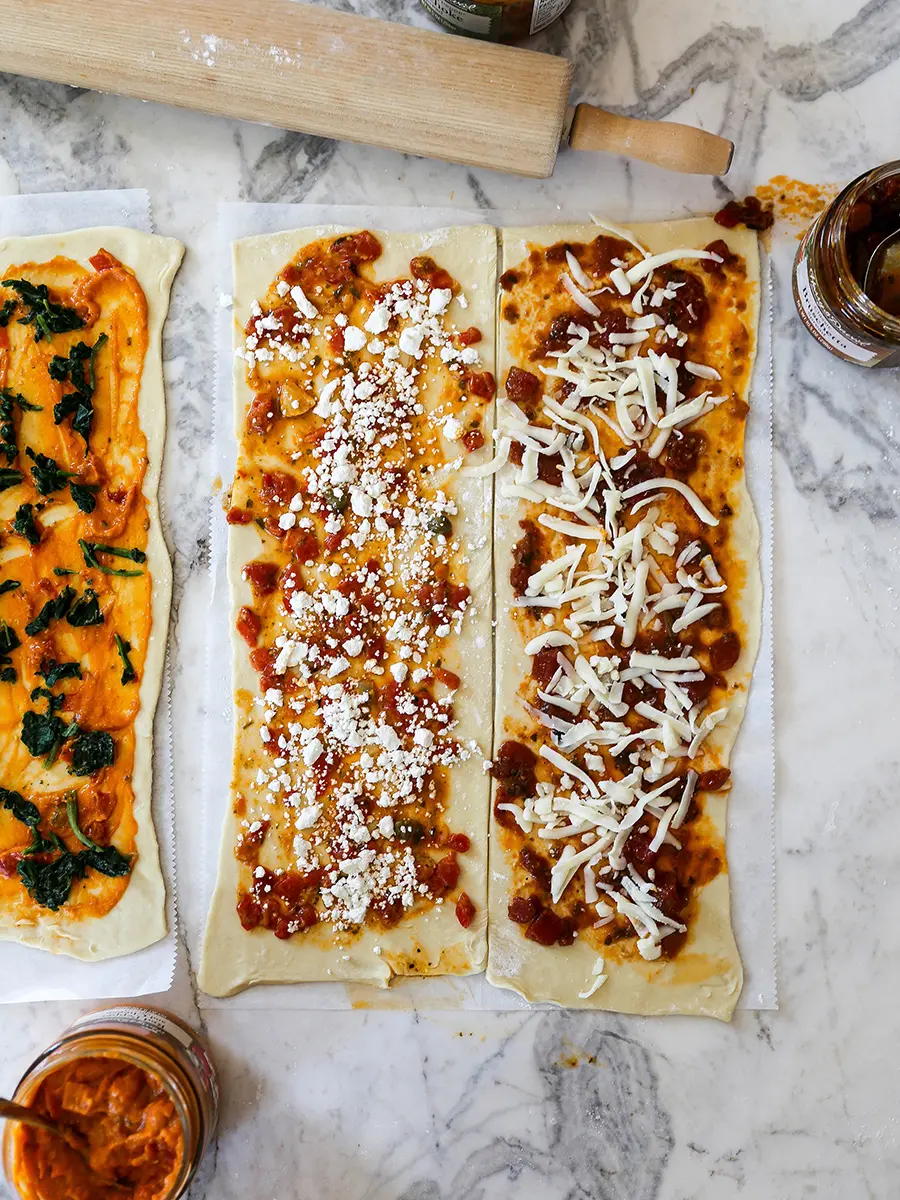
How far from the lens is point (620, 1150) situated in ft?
7.49

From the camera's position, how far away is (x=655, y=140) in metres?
2.13

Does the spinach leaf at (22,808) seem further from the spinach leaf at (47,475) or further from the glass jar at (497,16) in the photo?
the glass jar at (497,16)

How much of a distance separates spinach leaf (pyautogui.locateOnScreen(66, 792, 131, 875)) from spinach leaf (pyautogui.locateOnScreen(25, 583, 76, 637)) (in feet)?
1.37

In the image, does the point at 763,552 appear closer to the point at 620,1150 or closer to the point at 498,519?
the point at 498,519

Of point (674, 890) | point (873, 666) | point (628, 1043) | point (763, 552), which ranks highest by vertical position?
point (763, 552)

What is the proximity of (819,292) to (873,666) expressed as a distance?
935 millimetres

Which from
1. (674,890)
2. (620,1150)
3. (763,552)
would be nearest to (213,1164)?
(620,1150)

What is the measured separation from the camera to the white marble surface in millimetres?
2285

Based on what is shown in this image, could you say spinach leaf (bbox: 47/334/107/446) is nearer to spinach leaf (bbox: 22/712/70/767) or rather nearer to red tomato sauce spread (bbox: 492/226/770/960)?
spinach leaf (bbox: 22/712/70/767)

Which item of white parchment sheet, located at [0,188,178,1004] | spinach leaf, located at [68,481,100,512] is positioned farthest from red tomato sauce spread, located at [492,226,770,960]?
spinach leaf, located at [68,481,100,512]

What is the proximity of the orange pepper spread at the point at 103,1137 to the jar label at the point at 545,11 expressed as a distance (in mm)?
2567

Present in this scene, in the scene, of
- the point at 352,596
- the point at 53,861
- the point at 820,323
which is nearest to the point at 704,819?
the point at 352,596

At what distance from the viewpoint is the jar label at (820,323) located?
214 cm

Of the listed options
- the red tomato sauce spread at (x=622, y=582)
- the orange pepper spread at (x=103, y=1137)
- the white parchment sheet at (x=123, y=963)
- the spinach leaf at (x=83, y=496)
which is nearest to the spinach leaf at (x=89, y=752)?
the white parchment sheet at (x=123, y=963)
